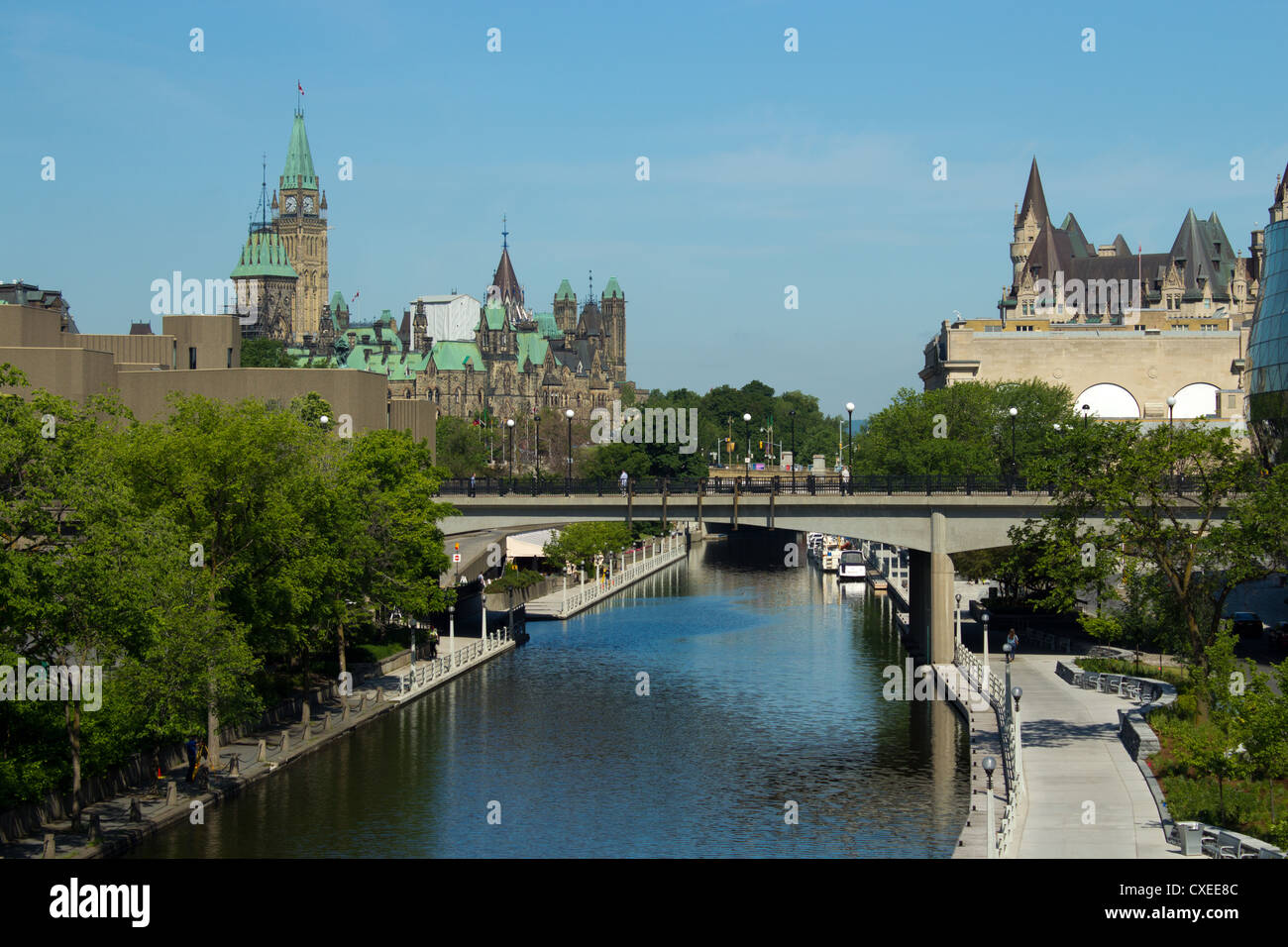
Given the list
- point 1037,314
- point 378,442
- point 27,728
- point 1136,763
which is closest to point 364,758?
point 27,728

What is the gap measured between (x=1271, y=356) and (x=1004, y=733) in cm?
3844

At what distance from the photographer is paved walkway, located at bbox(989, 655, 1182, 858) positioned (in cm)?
2870

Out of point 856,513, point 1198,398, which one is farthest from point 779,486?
point 1198,398

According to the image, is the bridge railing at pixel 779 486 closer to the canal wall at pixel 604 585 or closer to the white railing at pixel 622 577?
the canal wall at pixel 604 585

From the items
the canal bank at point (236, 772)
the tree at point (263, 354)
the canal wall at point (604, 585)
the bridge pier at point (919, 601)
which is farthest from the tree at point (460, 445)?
the canal bank at point (236, 772)

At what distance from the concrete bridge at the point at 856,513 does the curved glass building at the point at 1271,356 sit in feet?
52.6

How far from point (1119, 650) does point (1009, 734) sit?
2015 cm

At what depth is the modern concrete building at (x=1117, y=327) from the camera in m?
118

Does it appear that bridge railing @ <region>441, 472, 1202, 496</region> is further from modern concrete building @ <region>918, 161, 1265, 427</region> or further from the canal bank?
modern concrete building @ <region>918, 161, 1265, 427</region>

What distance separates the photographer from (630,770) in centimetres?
4172

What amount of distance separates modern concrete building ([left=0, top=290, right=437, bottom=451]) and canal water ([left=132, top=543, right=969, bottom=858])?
1293cm

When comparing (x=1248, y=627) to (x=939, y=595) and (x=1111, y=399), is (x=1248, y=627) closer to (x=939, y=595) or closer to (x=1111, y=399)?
(x=939, y=595)

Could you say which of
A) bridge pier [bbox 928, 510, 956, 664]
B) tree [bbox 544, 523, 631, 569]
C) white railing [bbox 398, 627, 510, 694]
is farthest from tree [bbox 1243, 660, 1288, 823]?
tree [bbox 544, 523, 631, 569]
